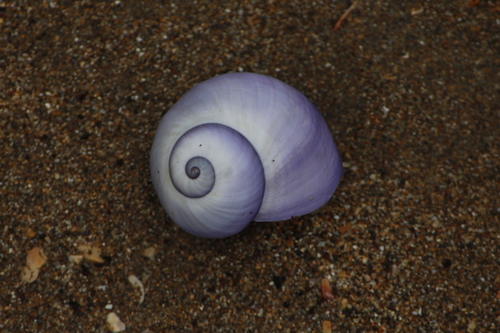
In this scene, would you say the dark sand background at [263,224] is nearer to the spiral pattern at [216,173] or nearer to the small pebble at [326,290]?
the small pebble at [326,290]

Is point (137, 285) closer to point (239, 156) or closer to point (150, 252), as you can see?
point (150, 252)

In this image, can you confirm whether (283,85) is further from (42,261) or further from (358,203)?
(42,261)

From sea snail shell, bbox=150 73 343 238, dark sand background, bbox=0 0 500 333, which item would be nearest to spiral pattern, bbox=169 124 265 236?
sea snail shell, bbox=150 73 343 238

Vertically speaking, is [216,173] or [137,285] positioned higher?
[216,173]

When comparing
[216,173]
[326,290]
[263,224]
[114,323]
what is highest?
[216,173]

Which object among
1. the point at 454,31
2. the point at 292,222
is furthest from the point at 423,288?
the point at 454,31

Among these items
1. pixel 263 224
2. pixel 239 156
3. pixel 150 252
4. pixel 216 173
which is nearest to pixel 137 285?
pixel 150 252

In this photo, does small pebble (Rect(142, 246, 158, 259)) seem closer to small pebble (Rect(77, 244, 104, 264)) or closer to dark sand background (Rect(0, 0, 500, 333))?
dark sand background (Rect(0, 0, 500, 333))

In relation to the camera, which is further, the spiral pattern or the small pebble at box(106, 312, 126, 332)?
the small pebble at box(106, 312, 126, 332)
